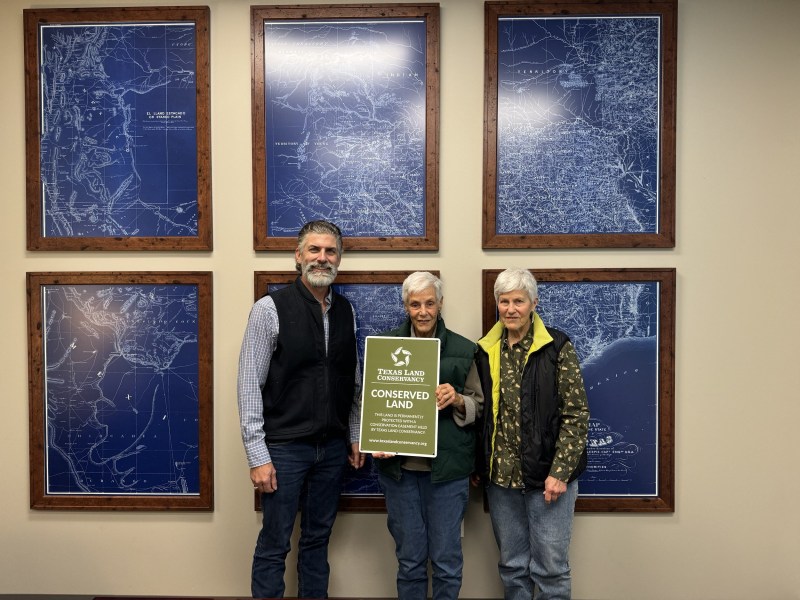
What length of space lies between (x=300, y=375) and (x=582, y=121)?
1824 millimetres

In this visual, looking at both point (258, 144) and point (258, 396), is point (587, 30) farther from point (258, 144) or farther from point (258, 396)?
point (258, 396)

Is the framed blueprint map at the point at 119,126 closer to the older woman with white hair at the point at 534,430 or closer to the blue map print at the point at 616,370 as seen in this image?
the older woman with white hair at the point at 534,430

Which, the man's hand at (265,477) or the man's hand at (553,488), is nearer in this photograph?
the man's hand at (553,488)

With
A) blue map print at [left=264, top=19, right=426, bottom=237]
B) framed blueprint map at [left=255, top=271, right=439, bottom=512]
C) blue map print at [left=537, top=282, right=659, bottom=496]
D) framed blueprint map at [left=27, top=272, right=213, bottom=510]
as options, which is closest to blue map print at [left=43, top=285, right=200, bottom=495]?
framed blueprint map at [left=27, top=272, right=213, bottom=510]

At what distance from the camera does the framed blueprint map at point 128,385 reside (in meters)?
2.62

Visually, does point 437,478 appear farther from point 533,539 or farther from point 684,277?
point 684,277

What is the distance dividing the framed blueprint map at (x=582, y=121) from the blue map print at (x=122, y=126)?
1520 mm

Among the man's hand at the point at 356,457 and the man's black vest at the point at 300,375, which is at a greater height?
the man's black vest at the point at 300,375

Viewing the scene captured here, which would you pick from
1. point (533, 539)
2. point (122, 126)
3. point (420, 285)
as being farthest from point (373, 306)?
point (122, 126)

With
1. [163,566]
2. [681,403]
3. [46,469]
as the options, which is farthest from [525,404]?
[46,469]

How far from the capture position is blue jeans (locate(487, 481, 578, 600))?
216 cm

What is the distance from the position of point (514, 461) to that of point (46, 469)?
2.34 m

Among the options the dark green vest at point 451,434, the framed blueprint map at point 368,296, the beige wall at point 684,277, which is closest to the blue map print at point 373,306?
the framed blueprint map at point 368,296

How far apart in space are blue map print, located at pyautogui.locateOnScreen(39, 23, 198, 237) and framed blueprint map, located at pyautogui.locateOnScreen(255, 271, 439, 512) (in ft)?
1.59
